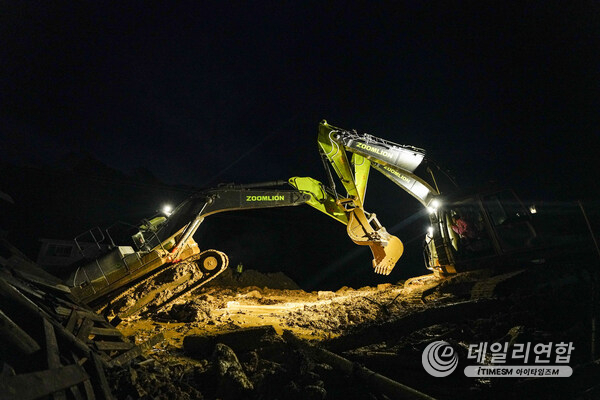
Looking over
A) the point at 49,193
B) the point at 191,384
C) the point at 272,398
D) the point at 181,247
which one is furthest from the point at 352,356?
the point at 49,193

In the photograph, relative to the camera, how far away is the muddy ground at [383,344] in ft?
9.64

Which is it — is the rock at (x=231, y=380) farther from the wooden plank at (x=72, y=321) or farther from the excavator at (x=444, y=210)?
the excavator at (x=444, y=210)

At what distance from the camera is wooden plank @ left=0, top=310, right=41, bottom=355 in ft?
6.72

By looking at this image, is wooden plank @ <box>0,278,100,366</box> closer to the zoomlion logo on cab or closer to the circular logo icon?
the circular logo icon

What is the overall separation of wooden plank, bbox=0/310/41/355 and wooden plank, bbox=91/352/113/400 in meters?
0.63

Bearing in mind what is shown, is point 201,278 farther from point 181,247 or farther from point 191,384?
point 191,384

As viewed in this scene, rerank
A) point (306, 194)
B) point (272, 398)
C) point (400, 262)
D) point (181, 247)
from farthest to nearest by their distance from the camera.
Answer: point (400, 262)
point (306, 194)
point (181, 247)
point (272, 398)

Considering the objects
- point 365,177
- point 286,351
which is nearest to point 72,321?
point 286,351

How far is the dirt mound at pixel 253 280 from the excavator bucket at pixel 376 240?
875 centimetres

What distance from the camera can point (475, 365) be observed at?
129 inches

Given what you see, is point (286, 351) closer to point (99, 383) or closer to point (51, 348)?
point (99, 383)

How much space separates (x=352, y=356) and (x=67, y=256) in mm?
16448

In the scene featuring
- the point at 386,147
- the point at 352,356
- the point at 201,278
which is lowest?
the point at 352,356

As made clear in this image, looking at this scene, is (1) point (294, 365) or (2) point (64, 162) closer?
(1) point (294, 365)
